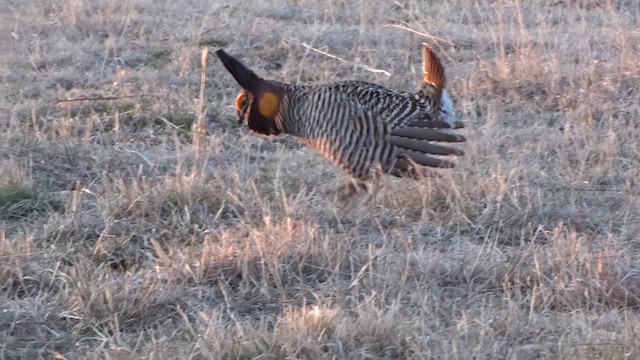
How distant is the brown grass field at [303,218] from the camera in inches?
139

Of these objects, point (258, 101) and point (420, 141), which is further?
point (258, 101)

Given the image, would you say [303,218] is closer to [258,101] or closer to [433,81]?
[258,101]

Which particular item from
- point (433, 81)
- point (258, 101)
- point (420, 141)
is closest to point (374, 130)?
point (420, 141)

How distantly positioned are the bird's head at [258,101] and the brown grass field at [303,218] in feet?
0.84

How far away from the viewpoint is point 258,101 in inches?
219

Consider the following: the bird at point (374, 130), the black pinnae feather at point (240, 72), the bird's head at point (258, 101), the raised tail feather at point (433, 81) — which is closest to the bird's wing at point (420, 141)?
the bird at point (374, 130)

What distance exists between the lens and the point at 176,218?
15.4ft

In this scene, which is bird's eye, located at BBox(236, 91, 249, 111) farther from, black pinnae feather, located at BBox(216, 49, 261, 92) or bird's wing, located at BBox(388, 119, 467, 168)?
bird's wing, located at BBox(388, 119, 467, 168)

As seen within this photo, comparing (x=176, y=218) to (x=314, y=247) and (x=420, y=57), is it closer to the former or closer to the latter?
(x=314, y=247)

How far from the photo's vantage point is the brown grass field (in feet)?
11.6

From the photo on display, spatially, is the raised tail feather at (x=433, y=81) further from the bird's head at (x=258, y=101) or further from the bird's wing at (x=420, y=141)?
the bird's head at (x=258, y=101)

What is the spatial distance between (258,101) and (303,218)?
3.53 ft

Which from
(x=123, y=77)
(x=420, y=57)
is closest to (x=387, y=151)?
(x=123, y=77)

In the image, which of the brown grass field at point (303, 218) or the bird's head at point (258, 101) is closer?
the brown grass field at point (303, 218)
